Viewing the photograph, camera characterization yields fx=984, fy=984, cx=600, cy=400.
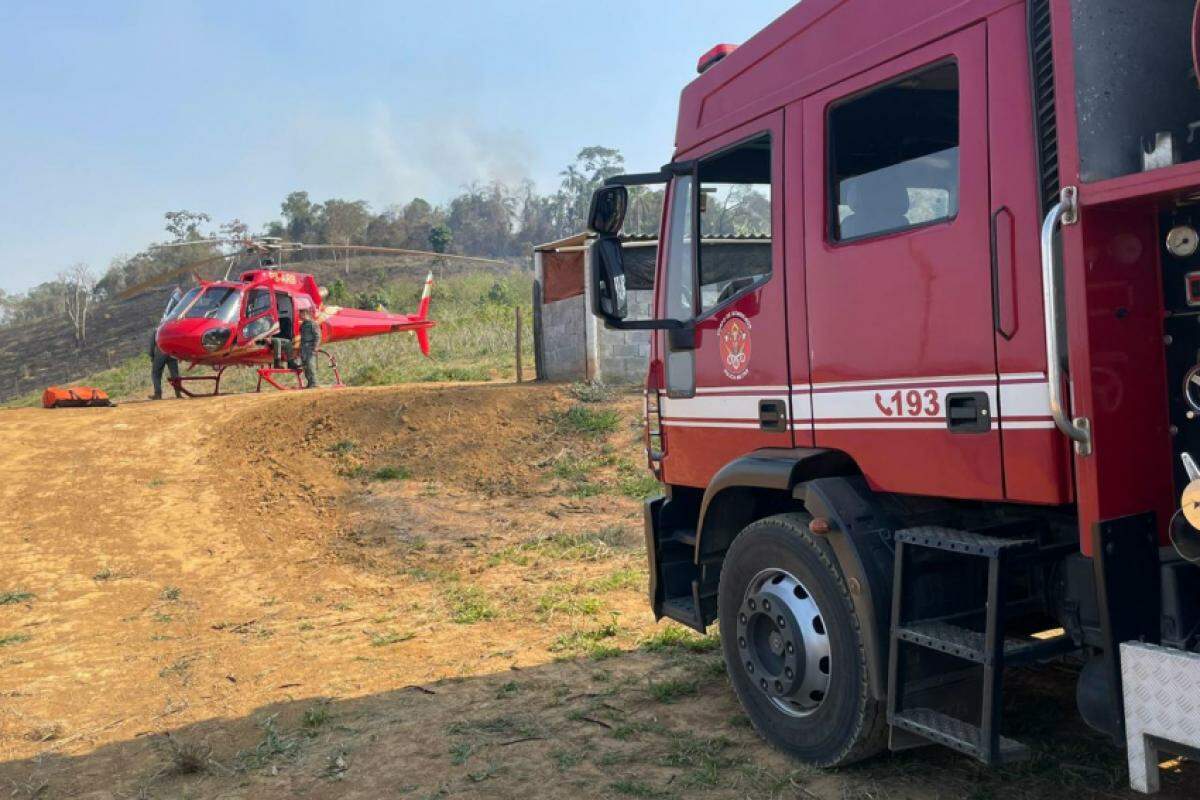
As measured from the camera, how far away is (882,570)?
3.61 m

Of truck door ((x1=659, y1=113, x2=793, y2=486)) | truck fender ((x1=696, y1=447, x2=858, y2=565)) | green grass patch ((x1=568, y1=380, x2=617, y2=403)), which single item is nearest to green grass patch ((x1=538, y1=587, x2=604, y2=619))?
truck door ((x1=659, y1=113, x2=793, y2=486))

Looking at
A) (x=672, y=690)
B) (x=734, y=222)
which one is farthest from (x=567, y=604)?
(x=734, y=222)

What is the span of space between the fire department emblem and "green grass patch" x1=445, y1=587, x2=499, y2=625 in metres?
3.59

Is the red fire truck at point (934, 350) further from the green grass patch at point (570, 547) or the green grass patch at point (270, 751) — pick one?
the green grass patch at point (570, 547)

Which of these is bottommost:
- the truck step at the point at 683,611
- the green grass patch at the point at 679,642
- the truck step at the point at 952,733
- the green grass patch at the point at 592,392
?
the green grass patch at the point at 679,642

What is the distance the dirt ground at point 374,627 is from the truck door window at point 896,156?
7.21ft

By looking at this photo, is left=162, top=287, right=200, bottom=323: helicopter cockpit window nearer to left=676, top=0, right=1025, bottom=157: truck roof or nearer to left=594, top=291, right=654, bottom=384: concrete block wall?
left=594, top=291, right=654, bottom=384: concrete block wall

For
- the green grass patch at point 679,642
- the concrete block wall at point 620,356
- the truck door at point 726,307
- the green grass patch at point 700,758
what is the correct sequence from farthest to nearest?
the concrete block wall at point 620,356 < the green grass patch at point 679,642 < the truck door at point 726,307 < the green grass patch at point 700,758

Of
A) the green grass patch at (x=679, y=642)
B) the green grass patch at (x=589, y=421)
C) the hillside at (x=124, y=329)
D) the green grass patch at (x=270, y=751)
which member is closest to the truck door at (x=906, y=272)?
the green grass patch at (x=679, y=642)

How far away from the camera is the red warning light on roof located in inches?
190

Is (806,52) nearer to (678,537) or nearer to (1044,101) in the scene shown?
(1044,101)

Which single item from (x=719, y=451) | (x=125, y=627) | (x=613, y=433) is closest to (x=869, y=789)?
(x=719, y=451)

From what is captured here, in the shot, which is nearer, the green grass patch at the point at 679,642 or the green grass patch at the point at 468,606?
the green grass patch at the point at 679,642

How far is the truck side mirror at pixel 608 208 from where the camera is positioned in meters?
4.40
